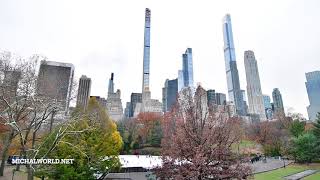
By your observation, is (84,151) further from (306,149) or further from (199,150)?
(306,149)

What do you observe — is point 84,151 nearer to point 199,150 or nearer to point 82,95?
point 199,150

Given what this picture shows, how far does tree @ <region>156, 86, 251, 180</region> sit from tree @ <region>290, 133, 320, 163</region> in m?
29.2

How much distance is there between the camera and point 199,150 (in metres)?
13.4

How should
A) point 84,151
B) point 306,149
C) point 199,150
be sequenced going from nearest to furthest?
point 199,150
point 84,151
point 306,149

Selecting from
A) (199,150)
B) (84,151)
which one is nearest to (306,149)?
(199,150)

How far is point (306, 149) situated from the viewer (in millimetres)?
38219

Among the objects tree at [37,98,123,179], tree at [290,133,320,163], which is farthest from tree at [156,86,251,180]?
tree at [290,133,320,163]

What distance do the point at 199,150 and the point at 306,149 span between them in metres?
32.5

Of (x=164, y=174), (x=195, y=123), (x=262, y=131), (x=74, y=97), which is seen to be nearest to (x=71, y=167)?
(x=74, y=97)

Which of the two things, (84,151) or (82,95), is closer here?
(84,151)

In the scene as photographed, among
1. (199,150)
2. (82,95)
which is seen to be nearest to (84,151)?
(199,150)

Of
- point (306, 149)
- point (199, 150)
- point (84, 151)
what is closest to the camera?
point (199, 150)

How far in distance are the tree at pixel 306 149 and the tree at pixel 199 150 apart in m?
29.2

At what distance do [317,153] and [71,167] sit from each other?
36074 mm
